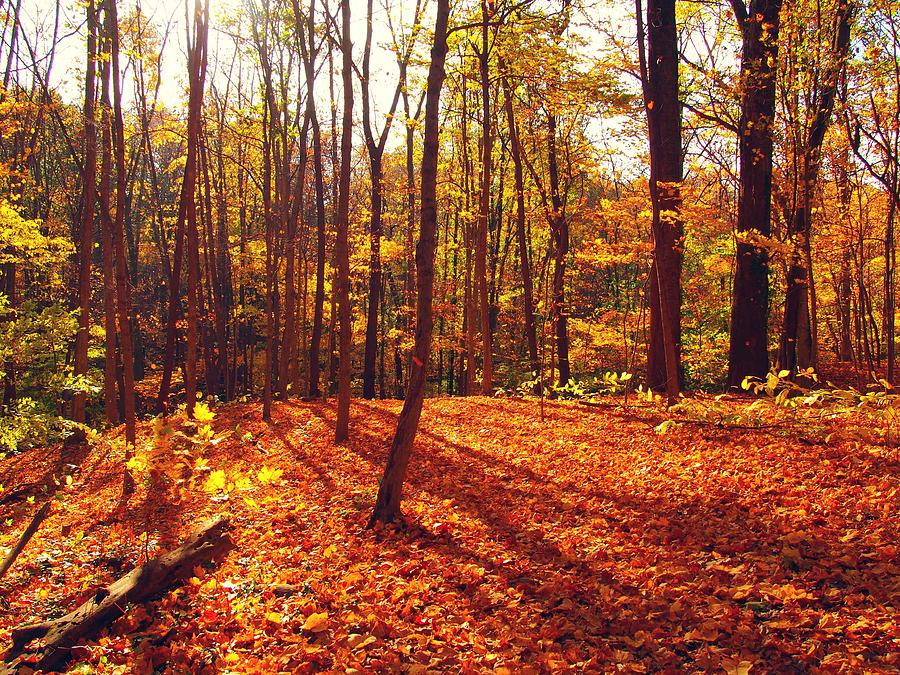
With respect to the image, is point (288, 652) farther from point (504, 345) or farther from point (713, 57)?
point (504, 345)

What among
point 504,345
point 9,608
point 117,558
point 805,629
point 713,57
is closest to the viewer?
point 805,629

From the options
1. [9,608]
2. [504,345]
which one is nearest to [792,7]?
[9,608]

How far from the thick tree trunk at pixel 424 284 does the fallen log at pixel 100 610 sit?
1.87 metres

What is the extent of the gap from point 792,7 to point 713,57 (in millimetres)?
6391

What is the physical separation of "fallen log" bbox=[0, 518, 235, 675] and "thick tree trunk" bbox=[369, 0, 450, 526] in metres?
1.87

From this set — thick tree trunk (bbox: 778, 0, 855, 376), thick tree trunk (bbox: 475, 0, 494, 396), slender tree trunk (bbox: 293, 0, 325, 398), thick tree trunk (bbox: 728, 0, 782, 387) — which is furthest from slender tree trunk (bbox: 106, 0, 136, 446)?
thick tree trunk (bbox: 778, 0, 855, 376)

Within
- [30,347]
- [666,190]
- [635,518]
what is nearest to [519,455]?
[635,518]

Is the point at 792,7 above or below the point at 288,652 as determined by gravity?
above

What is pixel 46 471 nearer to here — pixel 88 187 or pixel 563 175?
pixel 88 187

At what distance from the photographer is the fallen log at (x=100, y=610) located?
12.8 feet

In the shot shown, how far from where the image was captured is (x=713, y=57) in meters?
13.2

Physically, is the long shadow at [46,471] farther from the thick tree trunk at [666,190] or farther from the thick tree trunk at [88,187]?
the thick tree trunk at [666,190]

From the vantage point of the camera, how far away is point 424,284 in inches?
222

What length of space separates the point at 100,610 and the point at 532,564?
140 inches
